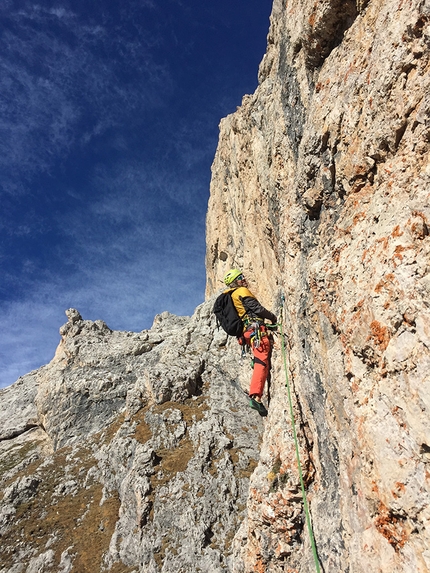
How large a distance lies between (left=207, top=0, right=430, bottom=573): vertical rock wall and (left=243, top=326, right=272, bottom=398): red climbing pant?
2.46 ft

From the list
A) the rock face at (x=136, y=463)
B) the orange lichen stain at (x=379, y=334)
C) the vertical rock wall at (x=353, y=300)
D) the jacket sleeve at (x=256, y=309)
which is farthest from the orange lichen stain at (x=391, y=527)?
the rock face at (x=136, y=463)

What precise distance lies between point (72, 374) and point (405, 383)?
2636 centimetres

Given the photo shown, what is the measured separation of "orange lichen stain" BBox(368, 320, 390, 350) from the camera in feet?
13.3

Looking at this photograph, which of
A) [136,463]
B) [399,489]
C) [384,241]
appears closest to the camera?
[399,489]

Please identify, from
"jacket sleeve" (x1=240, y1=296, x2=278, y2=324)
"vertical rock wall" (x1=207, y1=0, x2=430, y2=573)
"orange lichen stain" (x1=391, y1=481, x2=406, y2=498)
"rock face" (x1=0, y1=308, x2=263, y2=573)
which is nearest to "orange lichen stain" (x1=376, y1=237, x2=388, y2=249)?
"vertical rock wall" (x1=207, y1=0, x2=430, y2=573)

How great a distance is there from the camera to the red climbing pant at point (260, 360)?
10719mm

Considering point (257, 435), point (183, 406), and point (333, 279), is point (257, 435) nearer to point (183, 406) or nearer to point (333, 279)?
point (183, 406)

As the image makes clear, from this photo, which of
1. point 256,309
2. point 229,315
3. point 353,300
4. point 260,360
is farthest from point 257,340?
point 353,300

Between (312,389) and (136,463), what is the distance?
12.7 metres

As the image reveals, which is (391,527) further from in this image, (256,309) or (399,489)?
(256,309)

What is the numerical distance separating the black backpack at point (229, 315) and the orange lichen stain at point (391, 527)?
7.75 metres

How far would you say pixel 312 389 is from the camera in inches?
261

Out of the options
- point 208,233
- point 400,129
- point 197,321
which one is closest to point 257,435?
point 197,321

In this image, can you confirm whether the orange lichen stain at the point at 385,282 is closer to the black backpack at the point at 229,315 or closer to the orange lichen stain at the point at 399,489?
the orange lichen stain at the point at 399,489
